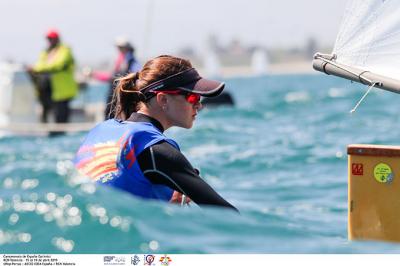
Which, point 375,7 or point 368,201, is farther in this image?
point 375,7

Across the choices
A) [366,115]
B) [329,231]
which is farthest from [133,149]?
[366,115]

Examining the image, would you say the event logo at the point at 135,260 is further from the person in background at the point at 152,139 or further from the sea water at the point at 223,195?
the person in background at the point at 152,139

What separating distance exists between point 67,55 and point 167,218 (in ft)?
30.0

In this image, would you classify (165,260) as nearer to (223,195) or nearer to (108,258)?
(108,258)

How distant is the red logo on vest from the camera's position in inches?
161

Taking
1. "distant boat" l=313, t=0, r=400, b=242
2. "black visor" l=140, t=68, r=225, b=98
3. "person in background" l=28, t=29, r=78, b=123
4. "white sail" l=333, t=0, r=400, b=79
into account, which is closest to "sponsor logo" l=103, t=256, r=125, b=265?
"black visor" l=140, t=68, r=225, b=98

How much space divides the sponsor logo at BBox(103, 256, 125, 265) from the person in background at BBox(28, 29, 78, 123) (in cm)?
927

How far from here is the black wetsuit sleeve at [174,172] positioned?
11.3ft

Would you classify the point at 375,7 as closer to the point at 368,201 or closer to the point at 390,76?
the point at 390,76

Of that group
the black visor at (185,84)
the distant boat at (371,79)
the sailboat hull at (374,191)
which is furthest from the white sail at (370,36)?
the black visor at (185,84)

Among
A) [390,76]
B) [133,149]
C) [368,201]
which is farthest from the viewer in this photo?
[390,76]

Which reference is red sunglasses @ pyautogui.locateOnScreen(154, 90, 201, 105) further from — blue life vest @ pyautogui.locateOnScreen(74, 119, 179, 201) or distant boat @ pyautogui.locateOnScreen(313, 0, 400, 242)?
distant boat @ pyautogui.locateOnScreen(313, 0, 400, 242)

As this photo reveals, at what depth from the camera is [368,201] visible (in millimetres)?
4082

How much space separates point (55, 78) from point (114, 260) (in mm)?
9796
